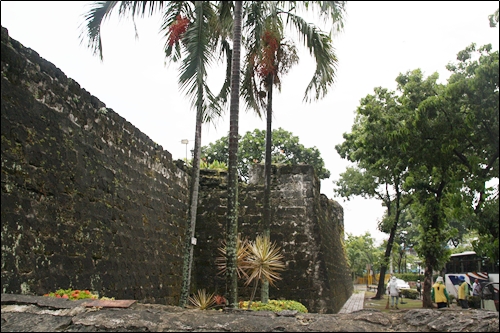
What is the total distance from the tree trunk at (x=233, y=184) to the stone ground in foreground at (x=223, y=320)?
315cm

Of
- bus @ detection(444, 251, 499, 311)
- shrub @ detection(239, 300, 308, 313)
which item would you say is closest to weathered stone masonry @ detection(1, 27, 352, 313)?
shrub @ detection(239, 300, 308, 313)

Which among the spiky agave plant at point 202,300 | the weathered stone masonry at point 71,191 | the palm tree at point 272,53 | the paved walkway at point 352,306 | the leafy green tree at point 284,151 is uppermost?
the leafy green tree at point 284,151

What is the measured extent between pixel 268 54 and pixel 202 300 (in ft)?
16.6

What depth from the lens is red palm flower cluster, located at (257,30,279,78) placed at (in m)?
8.79

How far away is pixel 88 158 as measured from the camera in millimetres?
6125

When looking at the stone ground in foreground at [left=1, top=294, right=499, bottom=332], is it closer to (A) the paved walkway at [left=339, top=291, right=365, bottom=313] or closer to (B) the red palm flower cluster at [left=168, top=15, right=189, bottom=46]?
(B) the red palm flower cluster at [left=168, top=15, right=189, bottom=46]

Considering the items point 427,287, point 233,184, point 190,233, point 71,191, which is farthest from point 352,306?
point 71,191

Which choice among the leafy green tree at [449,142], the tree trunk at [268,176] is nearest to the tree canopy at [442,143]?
the leafy green tree at [449,142]

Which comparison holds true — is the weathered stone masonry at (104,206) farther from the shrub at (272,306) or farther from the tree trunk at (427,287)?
the tree trunk at (427,287)

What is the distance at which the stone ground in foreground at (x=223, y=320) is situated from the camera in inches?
111

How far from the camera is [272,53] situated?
916cm

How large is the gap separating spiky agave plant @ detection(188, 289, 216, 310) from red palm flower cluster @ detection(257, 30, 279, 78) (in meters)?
4.75

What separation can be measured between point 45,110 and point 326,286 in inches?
276

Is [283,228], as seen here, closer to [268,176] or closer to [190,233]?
[268,176]
